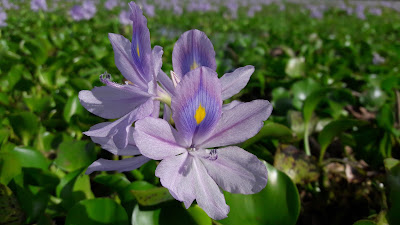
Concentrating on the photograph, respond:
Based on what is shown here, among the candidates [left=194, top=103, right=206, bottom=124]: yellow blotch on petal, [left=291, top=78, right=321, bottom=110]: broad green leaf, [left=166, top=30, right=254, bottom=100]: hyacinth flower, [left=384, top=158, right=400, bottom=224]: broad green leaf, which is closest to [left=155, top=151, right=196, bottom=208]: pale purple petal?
[left=194, top=103, right=206, bottom=124]: yellow blotch on petal

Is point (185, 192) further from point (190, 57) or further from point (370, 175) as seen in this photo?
point (370, 175)

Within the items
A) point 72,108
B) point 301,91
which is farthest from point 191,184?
point 301,91

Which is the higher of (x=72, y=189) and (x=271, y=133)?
(x=271, y=133)

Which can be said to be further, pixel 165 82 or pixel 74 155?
pixel 74 155

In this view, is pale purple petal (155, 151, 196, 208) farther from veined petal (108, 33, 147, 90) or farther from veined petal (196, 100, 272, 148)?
veined petal (108, 33, 147, 90)

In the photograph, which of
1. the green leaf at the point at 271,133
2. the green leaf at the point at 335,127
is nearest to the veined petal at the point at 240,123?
the green leaf at the point at 271,133

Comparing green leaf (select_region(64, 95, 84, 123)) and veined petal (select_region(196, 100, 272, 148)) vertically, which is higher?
veined petal (select_region(196, 100, 272, 148))

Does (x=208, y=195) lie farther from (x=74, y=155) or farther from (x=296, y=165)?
(x=74, y=155)
